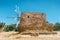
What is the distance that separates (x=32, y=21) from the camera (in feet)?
94.8

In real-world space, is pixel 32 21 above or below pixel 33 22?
above

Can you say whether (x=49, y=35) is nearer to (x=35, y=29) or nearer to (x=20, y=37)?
(x=35, y=29)

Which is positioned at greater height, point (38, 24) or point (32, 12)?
point (32, 12)

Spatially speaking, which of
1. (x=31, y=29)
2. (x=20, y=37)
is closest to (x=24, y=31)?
(x=31, y=29)

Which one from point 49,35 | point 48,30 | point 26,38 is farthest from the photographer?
point 48,30

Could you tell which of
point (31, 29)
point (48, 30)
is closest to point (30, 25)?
point (31, 29)

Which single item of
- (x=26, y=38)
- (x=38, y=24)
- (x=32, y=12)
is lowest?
(x=26, y=38)

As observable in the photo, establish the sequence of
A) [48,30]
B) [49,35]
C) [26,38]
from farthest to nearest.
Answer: [48,30], [49,35], [26,38]

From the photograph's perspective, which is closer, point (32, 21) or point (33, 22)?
point (33, 22)

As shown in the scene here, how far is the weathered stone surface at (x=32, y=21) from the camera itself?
28661mm

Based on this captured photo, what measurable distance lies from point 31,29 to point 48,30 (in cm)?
262

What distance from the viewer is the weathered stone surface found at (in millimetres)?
28661

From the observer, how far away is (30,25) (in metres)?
28.7

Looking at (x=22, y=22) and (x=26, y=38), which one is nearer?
(x=26, y=38)
